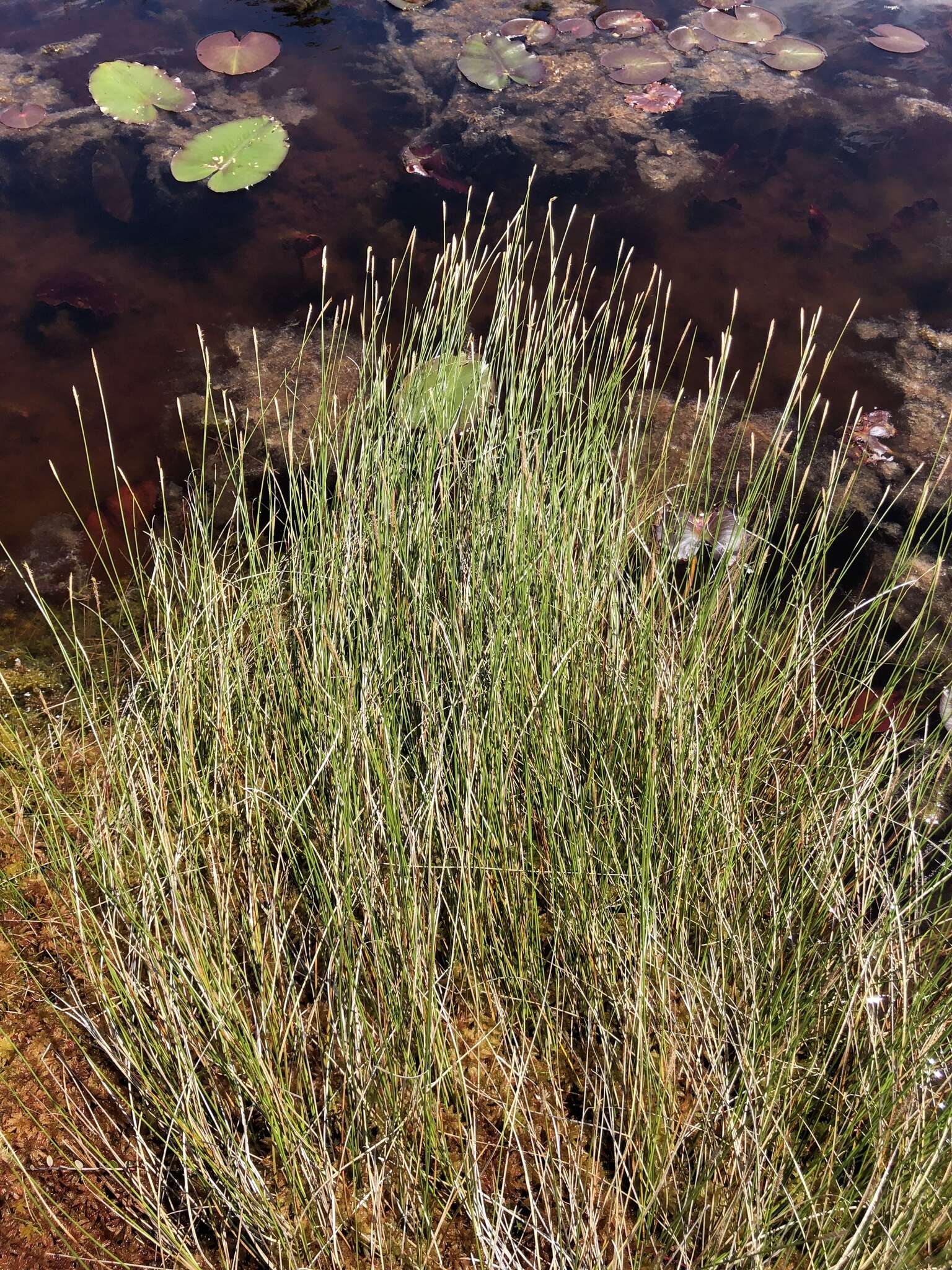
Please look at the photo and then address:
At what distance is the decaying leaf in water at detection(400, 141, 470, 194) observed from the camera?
315 cm

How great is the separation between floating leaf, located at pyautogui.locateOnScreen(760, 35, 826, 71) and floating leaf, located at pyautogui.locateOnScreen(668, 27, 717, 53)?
0.22 metres

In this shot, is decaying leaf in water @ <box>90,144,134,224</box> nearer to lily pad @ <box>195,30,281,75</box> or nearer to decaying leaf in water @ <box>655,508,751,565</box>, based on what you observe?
lily pad @ <box>195,30,281,75</box>

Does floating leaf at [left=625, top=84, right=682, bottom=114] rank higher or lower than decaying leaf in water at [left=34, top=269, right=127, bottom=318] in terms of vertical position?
higher

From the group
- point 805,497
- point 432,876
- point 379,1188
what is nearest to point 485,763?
point 432,876

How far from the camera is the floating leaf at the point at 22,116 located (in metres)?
3.31

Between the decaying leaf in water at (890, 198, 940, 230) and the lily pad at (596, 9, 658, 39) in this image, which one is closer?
the decaying leaf in water at (890, 198, 940, 230)

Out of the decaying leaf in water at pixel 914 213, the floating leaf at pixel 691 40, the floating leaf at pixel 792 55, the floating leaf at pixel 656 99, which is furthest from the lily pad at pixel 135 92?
the decaying leaf in water at pixel 914 213

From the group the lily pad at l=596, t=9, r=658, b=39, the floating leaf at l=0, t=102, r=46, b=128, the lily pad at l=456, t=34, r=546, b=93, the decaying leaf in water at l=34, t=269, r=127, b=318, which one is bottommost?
the decaying leaf in water at l=34, t=269, r=127, b=318

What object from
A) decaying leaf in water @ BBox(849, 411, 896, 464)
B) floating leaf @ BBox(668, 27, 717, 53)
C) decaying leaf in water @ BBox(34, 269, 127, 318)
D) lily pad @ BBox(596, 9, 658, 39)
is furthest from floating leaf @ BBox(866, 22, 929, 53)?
decaying leaf in water @ BBox(34, 269, 127, 318)

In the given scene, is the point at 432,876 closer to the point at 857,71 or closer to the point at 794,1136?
the point at 794,1136

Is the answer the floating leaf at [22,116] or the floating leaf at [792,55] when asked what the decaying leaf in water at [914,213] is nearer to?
the floating leaf at [792,55]

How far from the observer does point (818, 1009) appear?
4.03ft

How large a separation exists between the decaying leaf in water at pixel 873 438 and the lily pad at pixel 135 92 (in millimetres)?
2739

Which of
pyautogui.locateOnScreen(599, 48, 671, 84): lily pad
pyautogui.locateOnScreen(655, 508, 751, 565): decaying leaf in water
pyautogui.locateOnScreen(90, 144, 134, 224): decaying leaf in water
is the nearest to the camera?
pyautogui.locateOnScreen(655, 508, 751, 565): decaying leaf in water
